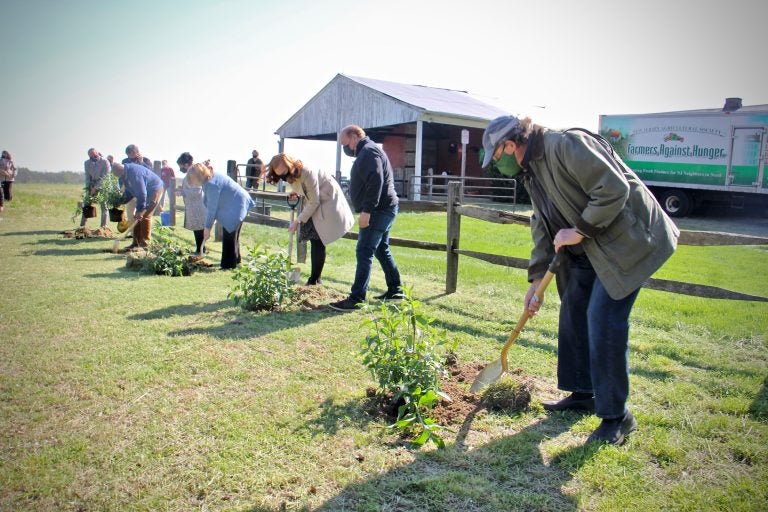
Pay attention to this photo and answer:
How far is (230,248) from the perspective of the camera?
8.67 meters

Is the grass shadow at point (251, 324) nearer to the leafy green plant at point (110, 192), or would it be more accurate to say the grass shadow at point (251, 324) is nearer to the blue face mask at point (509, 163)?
the blue face mask at point (509, 163)

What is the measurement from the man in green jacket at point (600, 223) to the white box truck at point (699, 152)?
16.9 m

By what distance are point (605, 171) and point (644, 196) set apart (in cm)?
32

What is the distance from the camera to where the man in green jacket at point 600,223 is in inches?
115

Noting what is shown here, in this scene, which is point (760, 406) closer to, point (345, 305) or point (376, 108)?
point (345, 305)

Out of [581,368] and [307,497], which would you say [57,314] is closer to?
[307,497]

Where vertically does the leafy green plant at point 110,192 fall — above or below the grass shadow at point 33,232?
above

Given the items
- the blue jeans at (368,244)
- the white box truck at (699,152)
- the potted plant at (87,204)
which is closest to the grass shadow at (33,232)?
the potted plant at (87,204)

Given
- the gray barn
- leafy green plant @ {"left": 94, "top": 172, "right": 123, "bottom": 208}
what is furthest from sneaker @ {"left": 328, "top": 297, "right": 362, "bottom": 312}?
the gray barn

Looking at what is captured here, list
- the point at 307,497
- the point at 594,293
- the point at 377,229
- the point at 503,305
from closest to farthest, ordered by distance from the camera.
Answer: the point at 307,497 < the point at 594,293 < the point at 377,229 < the point at 503,305

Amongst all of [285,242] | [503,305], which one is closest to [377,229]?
[503,305]

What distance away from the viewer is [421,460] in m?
2.98

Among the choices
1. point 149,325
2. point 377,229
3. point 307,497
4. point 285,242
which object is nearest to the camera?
point 307,497

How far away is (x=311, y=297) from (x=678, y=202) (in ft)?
53.7
